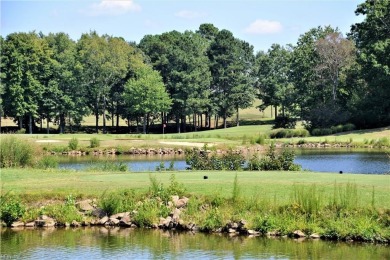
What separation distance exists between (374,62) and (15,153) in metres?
56.6

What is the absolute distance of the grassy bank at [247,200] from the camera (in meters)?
19.4

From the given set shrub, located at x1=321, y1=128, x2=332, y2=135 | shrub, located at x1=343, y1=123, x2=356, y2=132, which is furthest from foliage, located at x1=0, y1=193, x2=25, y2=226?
shrub, located at x1=343, y1=123, x2=356, y2=132

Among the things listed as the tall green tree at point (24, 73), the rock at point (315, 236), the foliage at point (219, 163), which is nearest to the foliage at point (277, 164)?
the foliage at point (219, 163)

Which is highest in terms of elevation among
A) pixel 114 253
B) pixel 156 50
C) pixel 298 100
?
pixel 156 50

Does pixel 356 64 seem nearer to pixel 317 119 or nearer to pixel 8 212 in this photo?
pixel 317 119

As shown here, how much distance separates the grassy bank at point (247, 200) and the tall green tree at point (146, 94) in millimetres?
73978

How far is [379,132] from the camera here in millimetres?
79312

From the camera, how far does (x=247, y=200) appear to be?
2084 cm

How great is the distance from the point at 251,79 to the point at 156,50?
1881cm

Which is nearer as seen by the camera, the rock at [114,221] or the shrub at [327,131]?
the rock at [114,221]

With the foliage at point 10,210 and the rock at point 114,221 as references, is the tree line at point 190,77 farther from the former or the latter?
the foliage at point 10,210

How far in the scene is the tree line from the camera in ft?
280

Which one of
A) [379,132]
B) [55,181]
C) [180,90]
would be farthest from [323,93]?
[55,181]

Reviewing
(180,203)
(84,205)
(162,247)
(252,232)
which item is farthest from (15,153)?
(252,232)
